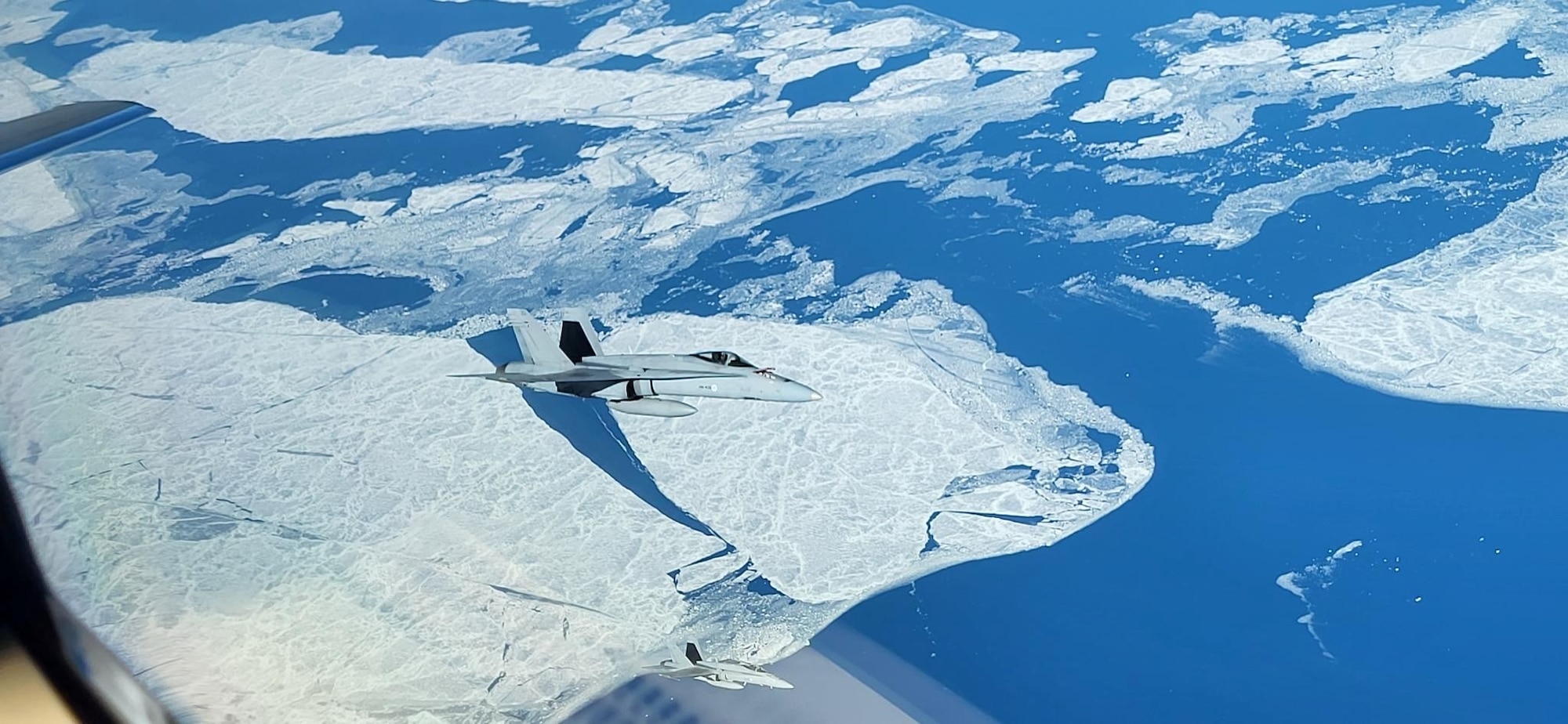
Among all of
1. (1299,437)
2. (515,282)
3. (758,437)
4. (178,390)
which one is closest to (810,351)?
(758,437)

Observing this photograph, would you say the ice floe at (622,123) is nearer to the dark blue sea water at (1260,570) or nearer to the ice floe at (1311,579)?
the dark blue sea water at (1260,570)

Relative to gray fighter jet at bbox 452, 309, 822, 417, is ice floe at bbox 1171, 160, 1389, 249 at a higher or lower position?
lower

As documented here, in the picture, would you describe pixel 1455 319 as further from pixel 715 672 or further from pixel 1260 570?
pixel 715 672

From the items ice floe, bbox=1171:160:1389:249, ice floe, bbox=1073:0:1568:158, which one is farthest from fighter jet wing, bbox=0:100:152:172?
ice floe, bbox=1073:0:1568:158

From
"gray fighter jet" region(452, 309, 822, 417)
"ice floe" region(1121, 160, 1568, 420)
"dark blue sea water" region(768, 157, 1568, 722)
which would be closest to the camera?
"dark blue sea water" region(768, 157, 1568, 722)

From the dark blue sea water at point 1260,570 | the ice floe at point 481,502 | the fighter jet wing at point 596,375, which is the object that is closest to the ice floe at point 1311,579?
the dark blue sea water at point 1260,570

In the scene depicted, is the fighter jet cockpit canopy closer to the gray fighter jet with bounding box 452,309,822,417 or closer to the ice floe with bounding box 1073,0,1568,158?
the gray fighter jet with bounding box 452,309,822,417
